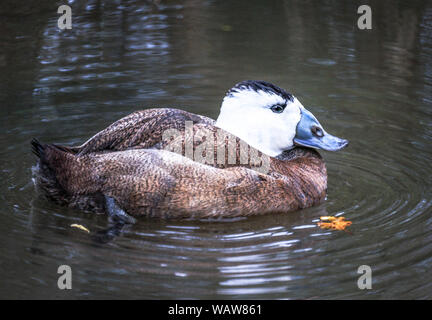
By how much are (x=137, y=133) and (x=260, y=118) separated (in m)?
1.02

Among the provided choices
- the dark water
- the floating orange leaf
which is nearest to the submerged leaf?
the dark water

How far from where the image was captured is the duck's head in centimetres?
617

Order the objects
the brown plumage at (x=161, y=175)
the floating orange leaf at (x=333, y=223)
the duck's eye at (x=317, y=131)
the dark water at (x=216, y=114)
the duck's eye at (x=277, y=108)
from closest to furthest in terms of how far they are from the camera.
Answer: the dark water at (x=216, y=114), the brown plumage at (x=161, y=175), the floating orange leaf at (x=333, y=223), the duck's eye at (x=277, y=108), the duck's eye at (x=317, y=131)

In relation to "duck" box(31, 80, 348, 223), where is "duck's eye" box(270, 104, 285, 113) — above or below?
above

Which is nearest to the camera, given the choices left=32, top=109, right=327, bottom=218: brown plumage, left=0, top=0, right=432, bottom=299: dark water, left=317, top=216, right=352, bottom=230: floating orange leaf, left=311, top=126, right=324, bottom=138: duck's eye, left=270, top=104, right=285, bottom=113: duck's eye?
left=0, top=0, right=432, bottom=299: dark water

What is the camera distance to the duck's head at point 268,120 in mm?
6172

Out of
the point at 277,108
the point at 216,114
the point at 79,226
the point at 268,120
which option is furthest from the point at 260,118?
the point at 216,114

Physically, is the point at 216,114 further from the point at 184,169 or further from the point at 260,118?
the point at 184,169

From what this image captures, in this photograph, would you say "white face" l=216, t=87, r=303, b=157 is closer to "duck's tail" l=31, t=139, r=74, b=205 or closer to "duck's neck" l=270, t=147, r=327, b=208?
"duck's neck" l=270, t=147, r=327, b=208

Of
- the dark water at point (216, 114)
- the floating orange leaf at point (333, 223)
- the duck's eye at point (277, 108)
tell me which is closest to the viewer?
the dark water at point (216, 114)

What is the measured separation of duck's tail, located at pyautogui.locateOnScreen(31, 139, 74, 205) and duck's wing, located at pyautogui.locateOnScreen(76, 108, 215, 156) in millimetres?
178

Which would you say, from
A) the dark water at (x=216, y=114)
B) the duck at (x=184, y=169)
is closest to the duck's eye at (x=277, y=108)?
the duck at (x=184, y=169)

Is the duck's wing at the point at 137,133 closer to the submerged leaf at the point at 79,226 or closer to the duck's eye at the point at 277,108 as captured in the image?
the submerged leaf at the point at 79,226

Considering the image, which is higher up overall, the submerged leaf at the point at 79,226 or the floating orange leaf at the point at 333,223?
the submerged leaf at the point at 79,226
